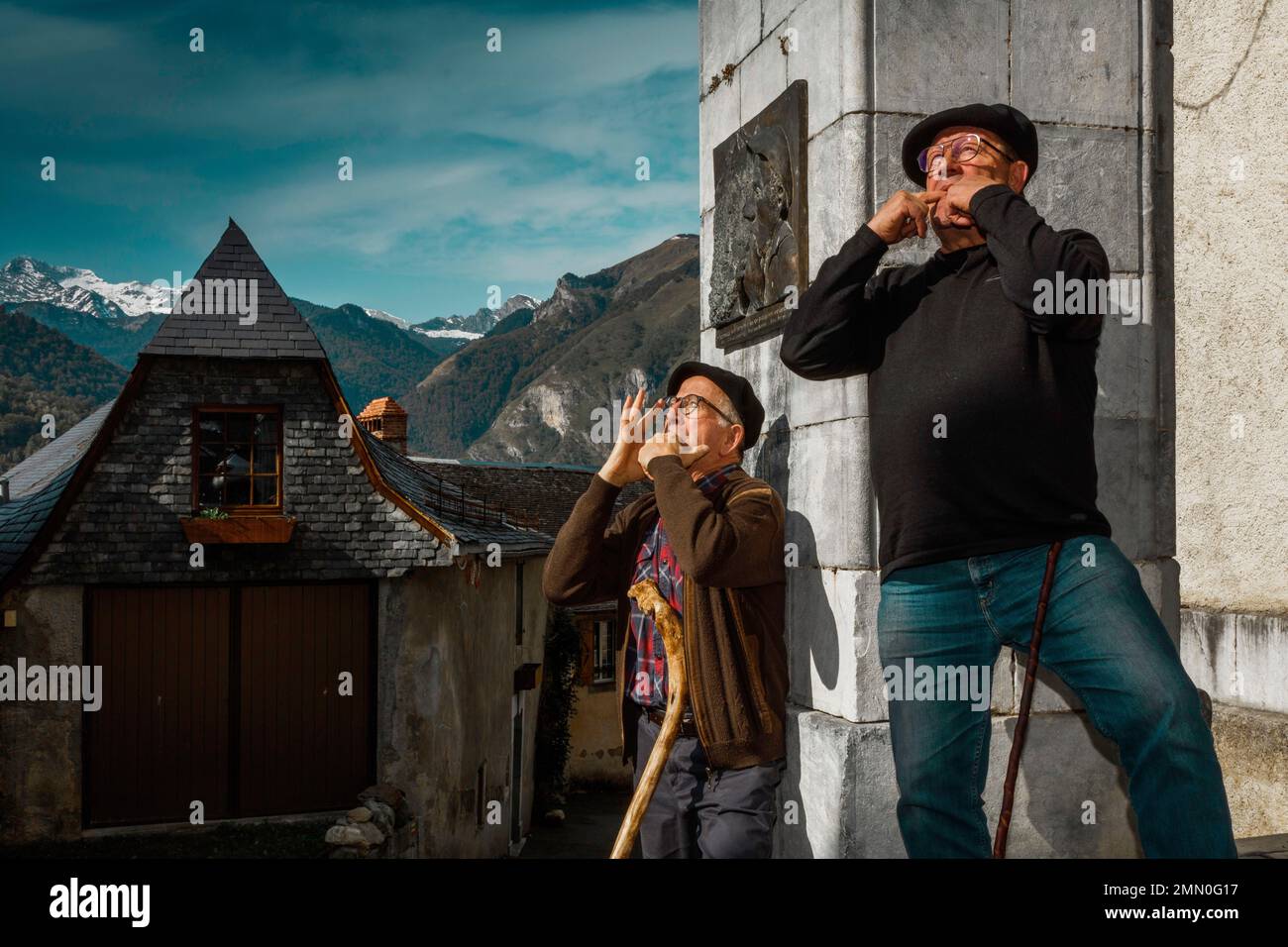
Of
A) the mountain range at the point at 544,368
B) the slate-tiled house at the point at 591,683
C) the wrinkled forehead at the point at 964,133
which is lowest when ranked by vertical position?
the slate-tiled house at the point at 591,683

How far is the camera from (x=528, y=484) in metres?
33.7

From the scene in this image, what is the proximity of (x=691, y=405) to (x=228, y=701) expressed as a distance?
14.7m

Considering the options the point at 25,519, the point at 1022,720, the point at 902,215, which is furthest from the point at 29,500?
the point at 1022,720

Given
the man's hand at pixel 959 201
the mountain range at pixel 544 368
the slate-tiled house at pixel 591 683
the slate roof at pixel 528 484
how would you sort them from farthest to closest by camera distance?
the mountain range at pixel 544 368 < the slate roof at pixel 528 484 < the slate-tiled house at pixel 591 683 < the man's hand at pixel 959 201

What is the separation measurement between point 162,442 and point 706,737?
14.7m

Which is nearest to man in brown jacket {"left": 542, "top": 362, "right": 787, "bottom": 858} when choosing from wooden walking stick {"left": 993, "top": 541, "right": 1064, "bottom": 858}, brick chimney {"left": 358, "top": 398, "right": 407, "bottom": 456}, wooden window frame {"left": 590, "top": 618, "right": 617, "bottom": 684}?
wooden walking stick {"left": 993, "top": 541, "right": 1064, "bottom": 858}

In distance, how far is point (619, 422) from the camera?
10.6 ft

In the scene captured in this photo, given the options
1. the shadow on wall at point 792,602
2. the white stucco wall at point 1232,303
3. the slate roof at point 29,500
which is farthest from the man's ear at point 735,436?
the slate roof at point 29,500

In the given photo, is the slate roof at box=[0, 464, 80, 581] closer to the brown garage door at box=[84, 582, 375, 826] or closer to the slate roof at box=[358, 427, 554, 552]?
the brown garage door at box=[84, 582, 375, 826]

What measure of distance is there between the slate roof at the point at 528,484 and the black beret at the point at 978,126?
26.4m

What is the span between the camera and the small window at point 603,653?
96.5 ft

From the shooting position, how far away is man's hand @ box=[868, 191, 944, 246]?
9.32 ft

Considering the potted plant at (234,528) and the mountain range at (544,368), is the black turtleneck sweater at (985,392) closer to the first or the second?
the potted plant at (234,528)

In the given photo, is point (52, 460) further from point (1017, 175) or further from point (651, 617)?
point (1017, 175)
